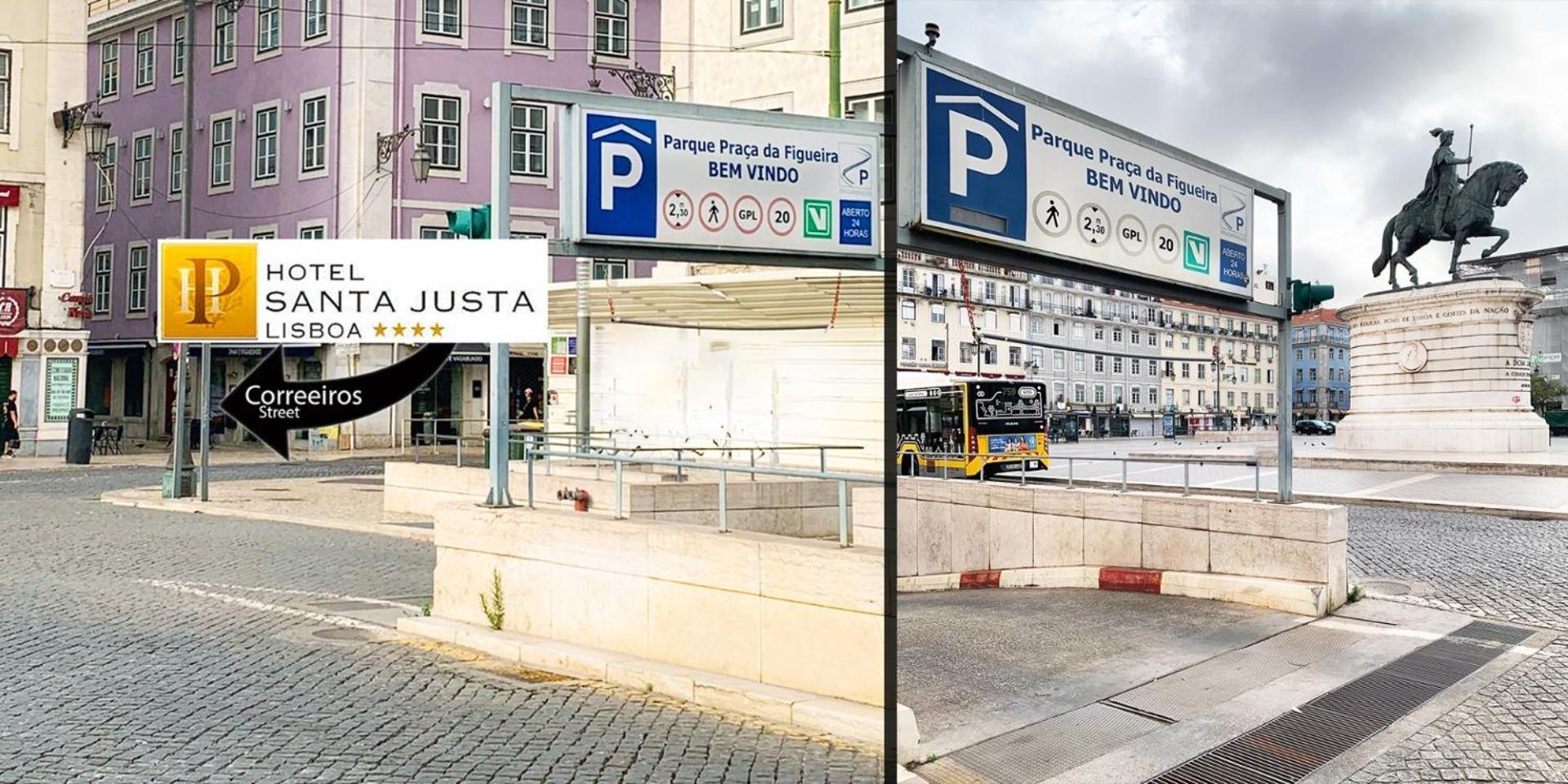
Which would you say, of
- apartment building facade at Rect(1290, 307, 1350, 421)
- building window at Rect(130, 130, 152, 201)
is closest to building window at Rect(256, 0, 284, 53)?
building window at Rect(130, 130, 152, 201)

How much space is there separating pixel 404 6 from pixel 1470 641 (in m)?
6.20

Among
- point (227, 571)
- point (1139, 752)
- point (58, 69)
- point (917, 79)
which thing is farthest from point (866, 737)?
point (58, 69)

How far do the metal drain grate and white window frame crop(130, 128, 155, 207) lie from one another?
578 centimetres

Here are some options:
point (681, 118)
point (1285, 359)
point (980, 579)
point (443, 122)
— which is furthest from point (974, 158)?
point (980, 579)

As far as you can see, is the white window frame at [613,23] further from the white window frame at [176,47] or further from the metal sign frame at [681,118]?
the metal sign frame at [681,118]

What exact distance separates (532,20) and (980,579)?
5955 mm

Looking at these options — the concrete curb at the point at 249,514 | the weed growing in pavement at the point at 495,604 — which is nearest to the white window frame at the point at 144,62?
the weed growing in pavement at the point at 495,604

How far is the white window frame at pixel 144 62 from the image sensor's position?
16.2ft

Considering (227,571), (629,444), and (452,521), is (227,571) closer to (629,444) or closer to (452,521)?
(452,521)

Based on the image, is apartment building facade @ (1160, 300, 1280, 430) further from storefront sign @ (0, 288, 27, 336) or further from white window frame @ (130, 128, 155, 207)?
storefront sign @ (0, 288, 27, 336)

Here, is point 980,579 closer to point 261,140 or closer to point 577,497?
point 577,497

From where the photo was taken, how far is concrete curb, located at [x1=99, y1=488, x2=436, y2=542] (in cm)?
1162

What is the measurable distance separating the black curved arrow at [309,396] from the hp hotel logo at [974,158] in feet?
4.08

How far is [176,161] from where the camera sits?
7.60m
